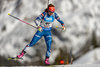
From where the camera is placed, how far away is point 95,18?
254 cm

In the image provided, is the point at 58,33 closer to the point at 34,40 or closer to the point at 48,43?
the point at 48,43

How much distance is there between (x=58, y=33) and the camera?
7.88ft

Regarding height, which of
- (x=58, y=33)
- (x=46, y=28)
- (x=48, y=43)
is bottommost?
(x=48, y=43)

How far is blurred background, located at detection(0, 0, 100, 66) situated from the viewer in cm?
232

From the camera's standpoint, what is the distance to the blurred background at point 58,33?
232 cm

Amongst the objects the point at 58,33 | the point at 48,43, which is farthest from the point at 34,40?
the point at 58,33

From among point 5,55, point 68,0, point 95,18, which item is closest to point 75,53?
point 95,18

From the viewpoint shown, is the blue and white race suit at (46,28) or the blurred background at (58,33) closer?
the blue and white race suit at (46,28)

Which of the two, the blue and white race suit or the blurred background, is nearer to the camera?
the blue and white race suit

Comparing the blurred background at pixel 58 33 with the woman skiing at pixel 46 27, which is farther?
the blurred background at pixel 58 33

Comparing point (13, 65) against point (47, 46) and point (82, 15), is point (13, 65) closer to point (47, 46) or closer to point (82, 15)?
point (47, 46)

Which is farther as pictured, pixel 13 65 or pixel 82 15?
pixel 82 15

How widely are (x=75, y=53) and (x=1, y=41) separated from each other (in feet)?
3.71

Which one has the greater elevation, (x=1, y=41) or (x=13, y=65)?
(x=1, y=41)
